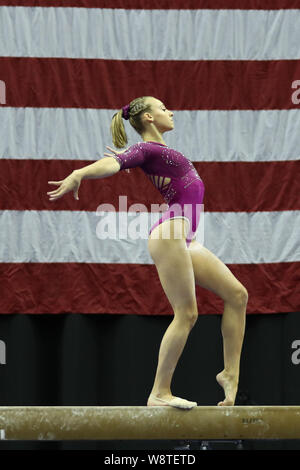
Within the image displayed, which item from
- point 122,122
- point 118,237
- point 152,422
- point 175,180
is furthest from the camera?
point 118,237

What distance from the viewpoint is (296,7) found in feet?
14.4

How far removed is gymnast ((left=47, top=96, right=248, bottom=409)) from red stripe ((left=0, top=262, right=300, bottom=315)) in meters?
1.34

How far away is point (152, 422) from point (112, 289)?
1.55 metres

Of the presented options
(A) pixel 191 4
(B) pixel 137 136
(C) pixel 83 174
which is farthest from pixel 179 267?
(A) pixel 191 4

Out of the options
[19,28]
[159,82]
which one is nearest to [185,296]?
[159,82]

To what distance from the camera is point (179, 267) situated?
2.84 m

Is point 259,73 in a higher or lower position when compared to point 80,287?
higher

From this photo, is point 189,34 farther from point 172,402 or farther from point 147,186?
point 172,402

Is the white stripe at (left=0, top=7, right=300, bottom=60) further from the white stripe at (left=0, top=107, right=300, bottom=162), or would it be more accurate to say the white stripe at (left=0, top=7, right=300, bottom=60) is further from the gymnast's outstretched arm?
the gymnast's outstretched arm

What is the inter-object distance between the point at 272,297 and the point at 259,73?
1.26 m

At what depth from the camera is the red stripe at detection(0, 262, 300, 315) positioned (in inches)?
168

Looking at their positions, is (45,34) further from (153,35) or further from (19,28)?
(153,35)

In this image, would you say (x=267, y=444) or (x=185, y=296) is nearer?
(x=185, y=296)

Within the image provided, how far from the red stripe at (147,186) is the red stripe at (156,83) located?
0.34 m
